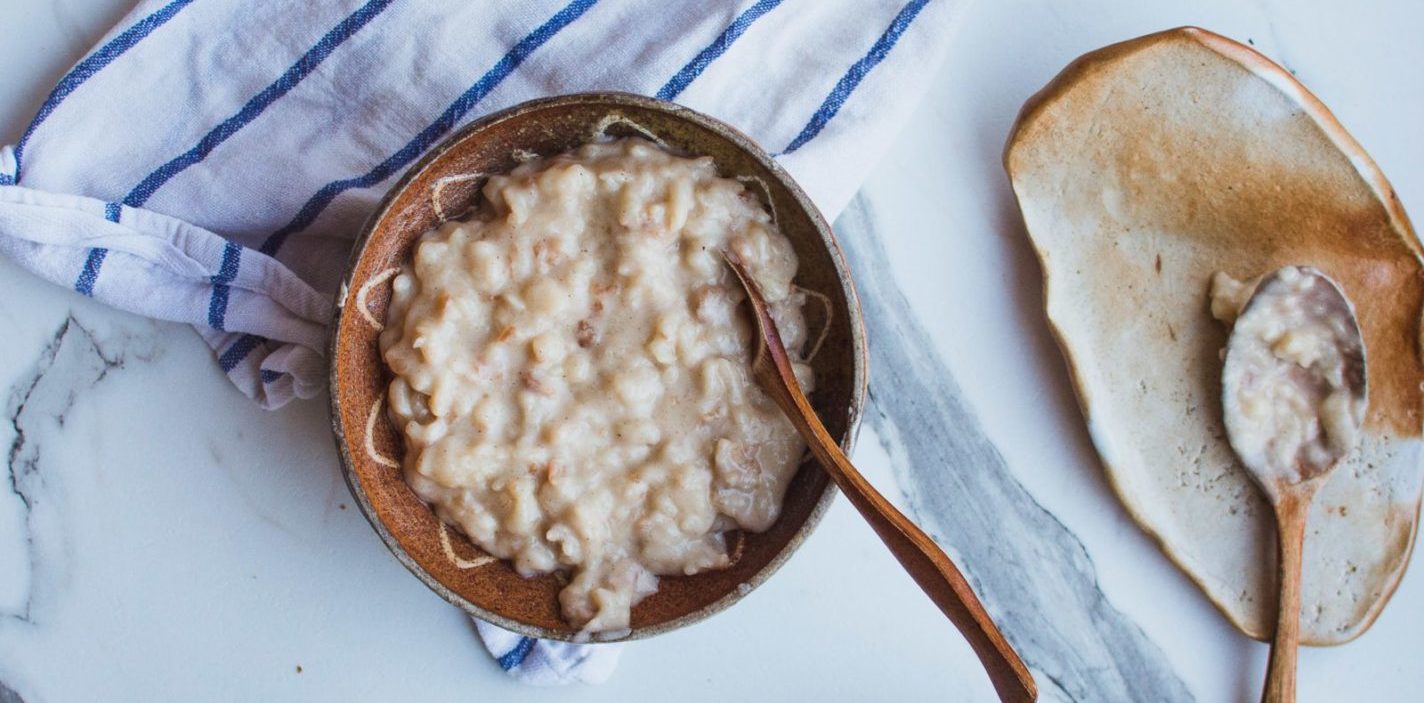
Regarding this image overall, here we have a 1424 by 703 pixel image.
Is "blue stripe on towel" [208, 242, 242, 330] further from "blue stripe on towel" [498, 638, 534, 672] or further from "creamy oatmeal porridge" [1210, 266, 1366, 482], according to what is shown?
"creamy oatmeal porridge" [1210, 266, 1366, 482]

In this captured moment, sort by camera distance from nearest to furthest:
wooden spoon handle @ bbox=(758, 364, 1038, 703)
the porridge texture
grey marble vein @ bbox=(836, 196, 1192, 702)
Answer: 1. wooden spoon handle @ bbox=(758, 364, 1038, 703)
2. the porridge texture
3. grey marble vein @ bbox=(836, 196, 1192, 702)

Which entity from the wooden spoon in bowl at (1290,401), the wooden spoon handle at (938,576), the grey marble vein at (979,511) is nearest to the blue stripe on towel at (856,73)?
the grey marble vein at (979,511)

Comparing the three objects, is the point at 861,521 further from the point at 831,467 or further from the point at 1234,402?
the point at 1234,402

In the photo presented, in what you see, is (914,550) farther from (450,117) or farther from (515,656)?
(450,117)

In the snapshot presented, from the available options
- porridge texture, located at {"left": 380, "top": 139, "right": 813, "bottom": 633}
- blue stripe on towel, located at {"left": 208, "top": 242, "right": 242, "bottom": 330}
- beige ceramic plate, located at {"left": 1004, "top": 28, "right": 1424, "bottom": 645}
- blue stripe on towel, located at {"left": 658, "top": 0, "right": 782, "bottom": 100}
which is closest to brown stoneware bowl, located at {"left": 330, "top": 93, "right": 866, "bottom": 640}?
porridge texture, located at {"left": 380, "top": 139, "right": 813, "bottom": 633}

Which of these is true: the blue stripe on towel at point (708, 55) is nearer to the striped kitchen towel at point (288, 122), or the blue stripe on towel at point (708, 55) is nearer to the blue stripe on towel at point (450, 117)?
the striped kitchen towel at point (288, 122)

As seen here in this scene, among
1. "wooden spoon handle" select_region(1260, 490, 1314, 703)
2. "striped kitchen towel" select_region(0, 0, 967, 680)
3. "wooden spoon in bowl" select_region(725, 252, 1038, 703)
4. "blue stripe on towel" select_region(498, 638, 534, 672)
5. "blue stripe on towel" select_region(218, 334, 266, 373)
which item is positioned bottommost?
"blue stripe on towel" select_region(498, 638, 534, 672)

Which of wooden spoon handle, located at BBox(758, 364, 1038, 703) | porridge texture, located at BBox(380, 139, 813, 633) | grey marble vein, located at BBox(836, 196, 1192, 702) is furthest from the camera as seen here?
grey marble vein, located at BBox(836, 196, 1192, 702)

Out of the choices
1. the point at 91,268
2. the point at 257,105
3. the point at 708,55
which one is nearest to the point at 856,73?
the point at 708,55
